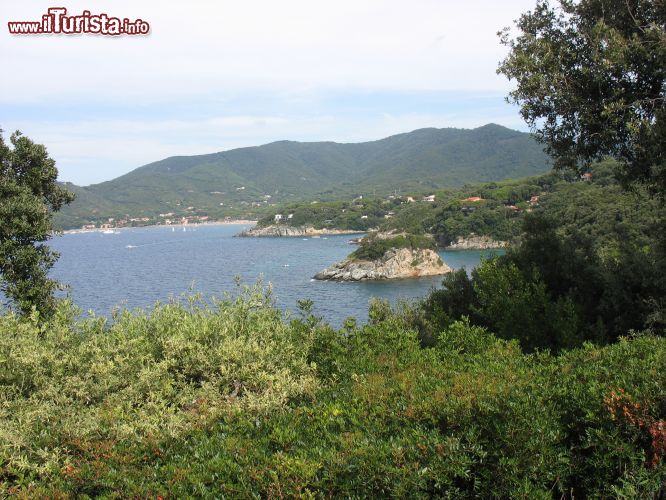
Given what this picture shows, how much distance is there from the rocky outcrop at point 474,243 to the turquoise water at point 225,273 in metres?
3.95

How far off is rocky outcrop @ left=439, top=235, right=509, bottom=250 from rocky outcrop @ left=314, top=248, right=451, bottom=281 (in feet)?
76.5

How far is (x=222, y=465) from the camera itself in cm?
379

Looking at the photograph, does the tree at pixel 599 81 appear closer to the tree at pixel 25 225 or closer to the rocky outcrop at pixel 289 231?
the tree at pixel 25 225

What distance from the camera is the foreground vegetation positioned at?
143 inches

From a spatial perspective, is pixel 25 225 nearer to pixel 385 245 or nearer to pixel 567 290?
pixel 567 290

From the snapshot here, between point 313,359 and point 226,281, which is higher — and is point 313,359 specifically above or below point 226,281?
above

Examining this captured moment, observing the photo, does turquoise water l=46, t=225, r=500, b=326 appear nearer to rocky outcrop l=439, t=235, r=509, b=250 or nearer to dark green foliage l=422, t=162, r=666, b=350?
rocky outcrop l=439, t=235, r=509, b=250

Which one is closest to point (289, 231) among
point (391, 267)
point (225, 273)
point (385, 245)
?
point (225, 273)

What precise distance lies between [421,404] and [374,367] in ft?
6.04

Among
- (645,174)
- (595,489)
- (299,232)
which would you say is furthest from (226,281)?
Answer: (299,232)

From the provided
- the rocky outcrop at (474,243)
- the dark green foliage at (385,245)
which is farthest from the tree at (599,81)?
the rocky outcrop at (474,243)

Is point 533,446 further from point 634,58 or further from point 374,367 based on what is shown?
point 634,58

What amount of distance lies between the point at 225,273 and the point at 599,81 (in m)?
75.1

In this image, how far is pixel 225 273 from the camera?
8075 centimetres
